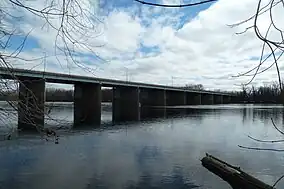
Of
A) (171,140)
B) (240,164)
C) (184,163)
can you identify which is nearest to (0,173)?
(184,163)

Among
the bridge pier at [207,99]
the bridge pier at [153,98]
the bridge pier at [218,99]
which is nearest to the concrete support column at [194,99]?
the bridge pier at [207,99]

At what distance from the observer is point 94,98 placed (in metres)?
73.5

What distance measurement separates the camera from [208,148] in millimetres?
25312

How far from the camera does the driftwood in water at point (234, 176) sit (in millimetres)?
14203

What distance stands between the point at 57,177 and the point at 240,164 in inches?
432

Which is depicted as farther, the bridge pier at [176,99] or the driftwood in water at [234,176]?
the bridge pier at [176,99]

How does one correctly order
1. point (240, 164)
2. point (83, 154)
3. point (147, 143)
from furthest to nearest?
point (147, 143), point (83, 154), point (240, 164)

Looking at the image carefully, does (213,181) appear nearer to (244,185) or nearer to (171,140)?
(244,185)

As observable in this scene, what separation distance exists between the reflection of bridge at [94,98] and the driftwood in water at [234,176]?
7788 mm

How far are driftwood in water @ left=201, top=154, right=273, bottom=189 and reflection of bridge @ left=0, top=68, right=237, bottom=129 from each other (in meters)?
7.79

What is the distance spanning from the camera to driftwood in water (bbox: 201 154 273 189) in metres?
14.2

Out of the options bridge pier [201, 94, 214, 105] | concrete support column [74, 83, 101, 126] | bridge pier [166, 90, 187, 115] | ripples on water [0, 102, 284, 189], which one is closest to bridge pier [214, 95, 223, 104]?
bridge pier [201, 94, 214, 105]

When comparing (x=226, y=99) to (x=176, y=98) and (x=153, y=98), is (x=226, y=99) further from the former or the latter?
(x=153, y=98)

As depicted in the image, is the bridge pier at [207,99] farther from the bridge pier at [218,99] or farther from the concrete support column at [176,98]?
the concrete support column at [176,98]
